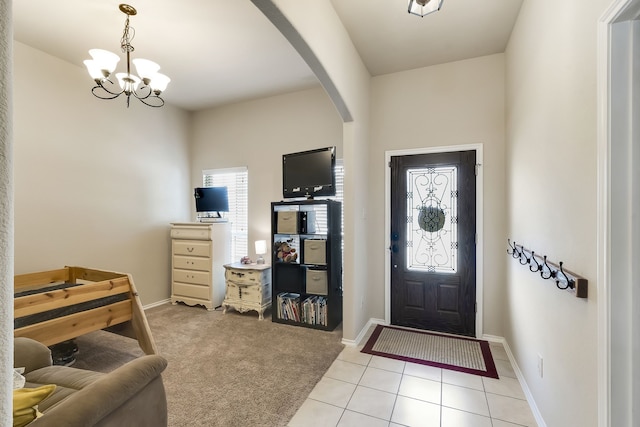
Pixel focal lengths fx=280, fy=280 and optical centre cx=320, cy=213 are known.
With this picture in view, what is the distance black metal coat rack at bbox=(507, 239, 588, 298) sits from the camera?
1296 mm

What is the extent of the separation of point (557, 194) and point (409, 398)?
169 centimetres

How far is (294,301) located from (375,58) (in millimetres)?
2947

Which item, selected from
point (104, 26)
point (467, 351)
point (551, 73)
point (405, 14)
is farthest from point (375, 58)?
point (467, 351)

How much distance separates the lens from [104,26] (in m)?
2.58

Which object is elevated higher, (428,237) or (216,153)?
(216,153)

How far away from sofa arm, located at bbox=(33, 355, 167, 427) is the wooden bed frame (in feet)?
3.92

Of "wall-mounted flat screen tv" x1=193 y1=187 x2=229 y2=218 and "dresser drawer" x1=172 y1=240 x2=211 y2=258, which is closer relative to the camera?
"dresser drawer" x1=172 y1=240 x2=211 y2=258

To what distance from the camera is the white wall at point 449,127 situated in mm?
2965

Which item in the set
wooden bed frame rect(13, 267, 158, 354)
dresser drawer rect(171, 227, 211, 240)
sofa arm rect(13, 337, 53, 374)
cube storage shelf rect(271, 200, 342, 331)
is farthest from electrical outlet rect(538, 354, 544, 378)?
dresser drawer rect(171, 227, 211, 240)

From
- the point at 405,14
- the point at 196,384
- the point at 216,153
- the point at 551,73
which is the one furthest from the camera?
the point at 216,153

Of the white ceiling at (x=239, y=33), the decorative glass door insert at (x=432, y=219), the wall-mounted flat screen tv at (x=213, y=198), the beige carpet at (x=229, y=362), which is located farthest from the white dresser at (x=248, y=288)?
the white ceiling at (x=239, y=33)

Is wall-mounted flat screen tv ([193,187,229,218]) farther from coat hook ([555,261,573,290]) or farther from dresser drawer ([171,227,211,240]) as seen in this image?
coat hook ([555,261,573,290])

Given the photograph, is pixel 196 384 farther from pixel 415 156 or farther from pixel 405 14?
pixel 405 14

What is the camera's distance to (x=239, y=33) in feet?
8.78
